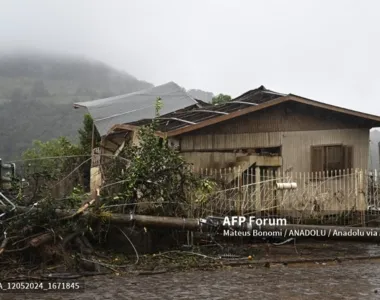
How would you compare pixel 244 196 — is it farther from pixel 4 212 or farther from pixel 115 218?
pixel 4 212

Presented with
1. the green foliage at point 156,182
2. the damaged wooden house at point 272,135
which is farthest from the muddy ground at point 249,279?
the damaged wooden house at point 272,135

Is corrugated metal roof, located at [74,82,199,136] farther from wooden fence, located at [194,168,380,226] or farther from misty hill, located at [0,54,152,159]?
misty hill, located at [0,54,152,159]

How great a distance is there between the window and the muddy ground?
442 centimetres

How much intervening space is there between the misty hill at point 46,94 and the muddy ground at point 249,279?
21159 mm

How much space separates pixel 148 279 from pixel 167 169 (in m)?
3.04

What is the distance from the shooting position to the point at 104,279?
7.31 m

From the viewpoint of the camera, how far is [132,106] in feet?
62.2

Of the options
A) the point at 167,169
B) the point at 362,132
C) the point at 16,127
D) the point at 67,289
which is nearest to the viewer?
the point at 67,289

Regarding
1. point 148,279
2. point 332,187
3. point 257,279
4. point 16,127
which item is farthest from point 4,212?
point 16,127

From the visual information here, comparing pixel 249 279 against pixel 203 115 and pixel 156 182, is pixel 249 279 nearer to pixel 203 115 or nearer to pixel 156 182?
pixel 156 182

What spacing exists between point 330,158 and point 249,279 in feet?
25.8

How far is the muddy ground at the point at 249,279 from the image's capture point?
6.38 meters

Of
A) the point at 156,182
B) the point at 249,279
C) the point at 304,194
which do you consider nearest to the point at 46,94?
the point at 304,194

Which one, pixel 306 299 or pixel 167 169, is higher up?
pixel 167 169
